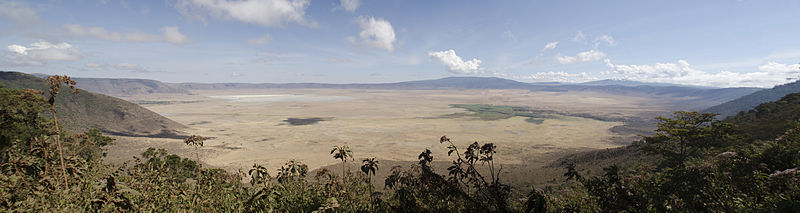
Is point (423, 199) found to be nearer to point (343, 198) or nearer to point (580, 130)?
point (343, 198)

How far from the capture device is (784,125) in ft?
52.6

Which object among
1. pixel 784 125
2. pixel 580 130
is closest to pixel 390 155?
pixel 784 125

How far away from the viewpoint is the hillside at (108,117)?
47.9 m

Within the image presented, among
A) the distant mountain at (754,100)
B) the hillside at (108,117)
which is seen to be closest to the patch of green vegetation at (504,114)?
the distant mountain at (754,100)

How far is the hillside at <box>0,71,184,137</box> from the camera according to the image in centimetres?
4788

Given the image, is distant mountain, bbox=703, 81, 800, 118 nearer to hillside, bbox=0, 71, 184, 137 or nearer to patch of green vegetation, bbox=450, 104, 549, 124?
patch of green vegetation, bbox=450, 104, 549, 124

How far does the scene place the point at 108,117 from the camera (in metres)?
53.4

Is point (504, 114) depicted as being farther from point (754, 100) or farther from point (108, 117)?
point (108, 117)

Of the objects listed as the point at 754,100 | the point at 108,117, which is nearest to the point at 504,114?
the point at 754,100

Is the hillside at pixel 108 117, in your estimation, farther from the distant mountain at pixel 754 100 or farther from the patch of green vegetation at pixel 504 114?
the distant mountain at pixel 754 100

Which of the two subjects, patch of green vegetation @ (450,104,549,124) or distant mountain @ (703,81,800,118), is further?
distant mountain @ (703,81,800,118)

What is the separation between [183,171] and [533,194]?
22.7m

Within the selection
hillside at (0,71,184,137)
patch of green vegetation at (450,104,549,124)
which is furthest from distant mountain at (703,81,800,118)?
hillside at (0,71,184,137)

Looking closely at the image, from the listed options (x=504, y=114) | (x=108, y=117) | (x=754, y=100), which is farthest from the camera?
(x=754, y=100)
